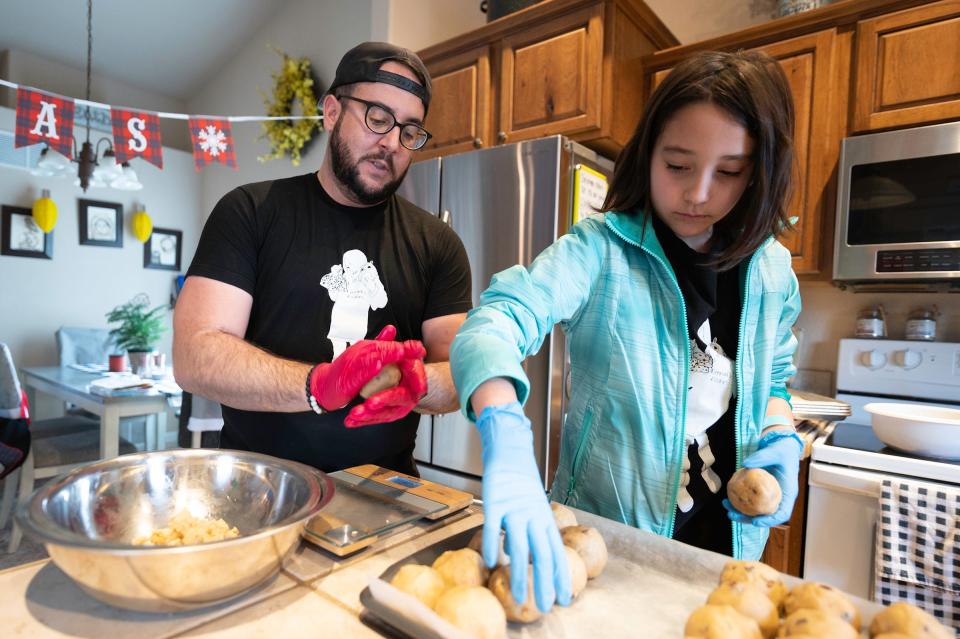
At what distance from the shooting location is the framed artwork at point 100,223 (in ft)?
15.2

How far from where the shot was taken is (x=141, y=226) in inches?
191

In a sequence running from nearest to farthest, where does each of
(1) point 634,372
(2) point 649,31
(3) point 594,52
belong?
(1) point 634,372 < (3) point 594,52 < (2) point 649,31

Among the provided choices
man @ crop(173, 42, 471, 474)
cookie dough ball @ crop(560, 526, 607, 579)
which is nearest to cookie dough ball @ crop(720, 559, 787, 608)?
cookie dough ball @ crop(560, 526, 607, 579)

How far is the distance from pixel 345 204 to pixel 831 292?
2.03m

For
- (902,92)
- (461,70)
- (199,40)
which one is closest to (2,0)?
(199,40)

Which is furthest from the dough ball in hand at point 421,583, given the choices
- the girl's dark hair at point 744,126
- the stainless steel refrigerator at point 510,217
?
the stainless steel refrigerator at point 510,217

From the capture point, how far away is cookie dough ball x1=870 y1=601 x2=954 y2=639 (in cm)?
51

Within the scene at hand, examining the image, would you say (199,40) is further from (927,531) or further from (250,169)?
(927,531)

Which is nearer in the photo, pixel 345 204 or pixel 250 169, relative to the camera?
pixel 345 204

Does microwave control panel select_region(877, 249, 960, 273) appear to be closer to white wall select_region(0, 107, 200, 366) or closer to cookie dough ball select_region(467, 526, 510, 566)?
cookie dough ball select_region(467, 526, 510, 566)

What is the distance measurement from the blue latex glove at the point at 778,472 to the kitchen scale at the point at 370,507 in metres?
0.44

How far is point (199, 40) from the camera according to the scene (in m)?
4.62

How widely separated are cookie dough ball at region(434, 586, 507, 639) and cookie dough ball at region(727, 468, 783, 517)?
46cm

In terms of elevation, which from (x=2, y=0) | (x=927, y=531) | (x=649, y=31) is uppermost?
(x=2, y=0)
